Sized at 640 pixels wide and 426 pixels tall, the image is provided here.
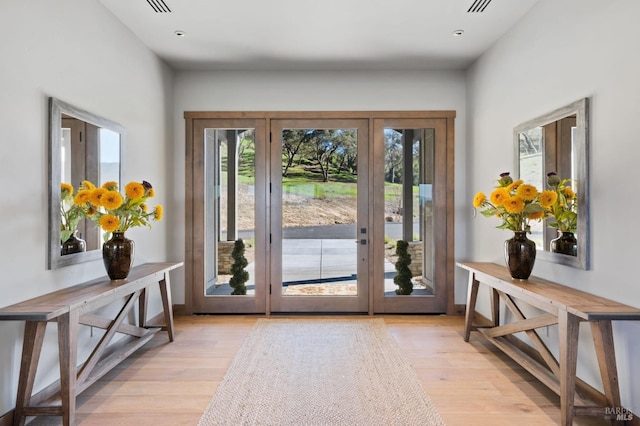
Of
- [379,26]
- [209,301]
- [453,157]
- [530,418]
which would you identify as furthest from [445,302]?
[379,26]

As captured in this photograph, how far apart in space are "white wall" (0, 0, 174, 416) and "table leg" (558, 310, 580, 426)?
120 inches

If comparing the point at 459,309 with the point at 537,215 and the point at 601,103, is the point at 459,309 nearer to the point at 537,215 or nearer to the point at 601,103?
the point at 537,215

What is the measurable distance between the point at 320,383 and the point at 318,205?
2.11 meters

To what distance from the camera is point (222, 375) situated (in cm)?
282

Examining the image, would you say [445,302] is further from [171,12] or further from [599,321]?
[171,12]

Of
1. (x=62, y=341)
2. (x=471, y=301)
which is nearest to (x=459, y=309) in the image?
(x=471, y=301)

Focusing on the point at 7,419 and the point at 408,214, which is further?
the point at 408,214

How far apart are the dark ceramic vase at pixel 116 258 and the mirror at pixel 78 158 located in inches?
5.6

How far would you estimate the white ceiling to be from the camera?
2990mm

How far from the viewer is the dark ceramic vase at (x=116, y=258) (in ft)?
9.05

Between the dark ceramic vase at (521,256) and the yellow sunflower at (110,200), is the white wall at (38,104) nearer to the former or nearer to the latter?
the yellow sunflower at (110,200)

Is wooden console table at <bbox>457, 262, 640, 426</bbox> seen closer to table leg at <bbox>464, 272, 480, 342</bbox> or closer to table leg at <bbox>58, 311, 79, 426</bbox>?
table leg at <bbox>464, 272, 480, 342</bbox>

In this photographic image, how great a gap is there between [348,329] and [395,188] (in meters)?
1.65

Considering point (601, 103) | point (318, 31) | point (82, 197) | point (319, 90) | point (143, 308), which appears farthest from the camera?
point (319, 90)
